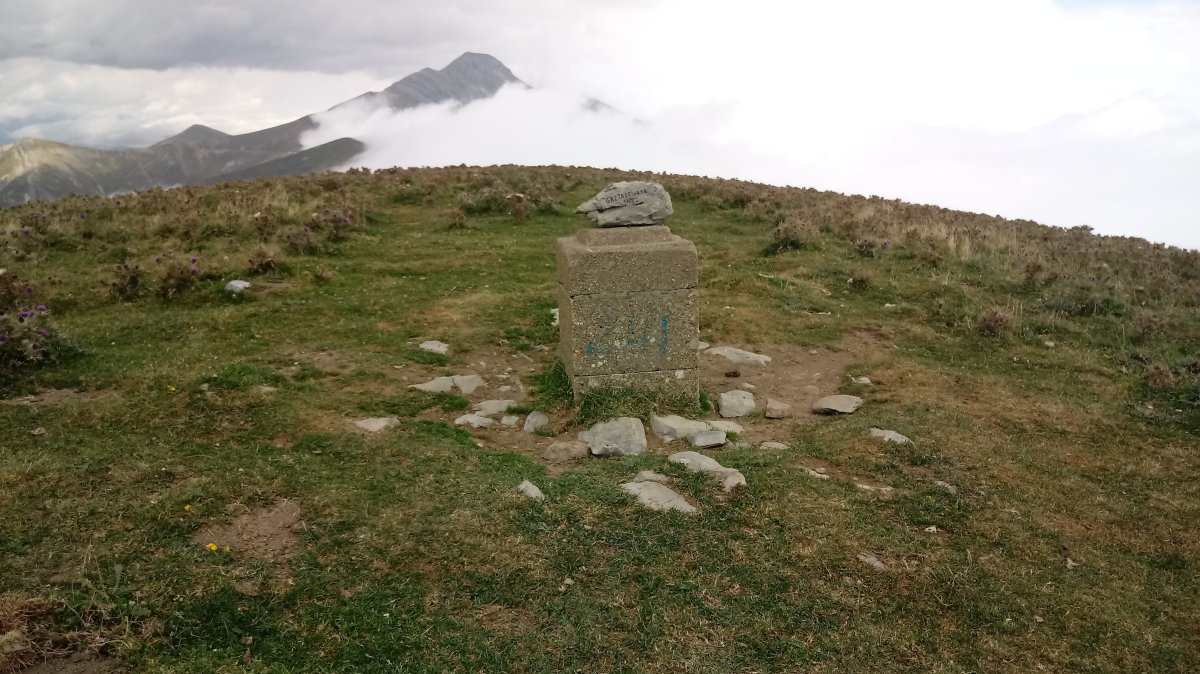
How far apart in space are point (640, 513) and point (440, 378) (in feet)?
10.9

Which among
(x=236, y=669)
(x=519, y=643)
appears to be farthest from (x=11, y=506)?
(x=519, y=643)

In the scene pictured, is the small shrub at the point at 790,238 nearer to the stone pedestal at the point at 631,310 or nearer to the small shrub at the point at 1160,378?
the small shrub at the point at 1160,378

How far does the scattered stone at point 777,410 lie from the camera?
7113 mm

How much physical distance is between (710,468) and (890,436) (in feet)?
6.15

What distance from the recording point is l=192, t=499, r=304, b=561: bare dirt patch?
4.34 metres

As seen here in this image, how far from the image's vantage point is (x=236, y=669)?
11.3 ft

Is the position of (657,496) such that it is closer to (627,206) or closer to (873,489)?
(873,489)

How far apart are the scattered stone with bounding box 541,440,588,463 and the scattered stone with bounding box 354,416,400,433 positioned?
4.53 ft

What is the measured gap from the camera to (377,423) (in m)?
6.27

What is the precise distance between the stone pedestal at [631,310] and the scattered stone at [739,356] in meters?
1.60

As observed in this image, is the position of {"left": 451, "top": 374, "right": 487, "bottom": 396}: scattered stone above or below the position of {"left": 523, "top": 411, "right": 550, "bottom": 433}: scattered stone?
above

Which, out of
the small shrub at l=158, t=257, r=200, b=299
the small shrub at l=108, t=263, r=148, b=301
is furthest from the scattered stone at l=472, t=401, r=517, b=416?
the small shrub at l=108, t=263, r=148, b=301

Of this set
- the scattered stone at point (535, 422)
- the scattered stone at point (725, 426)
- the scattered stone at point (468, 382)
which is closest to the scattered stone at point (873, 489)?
the scattered stone at point (725, 426)

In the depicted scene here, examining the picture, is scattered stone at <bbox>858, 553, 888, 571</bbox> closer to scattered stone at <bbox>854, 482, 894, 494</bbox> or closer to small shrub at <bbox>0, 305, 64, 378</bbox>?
scattered stone at <bbox>854, 482, 894, 494</bbox>
